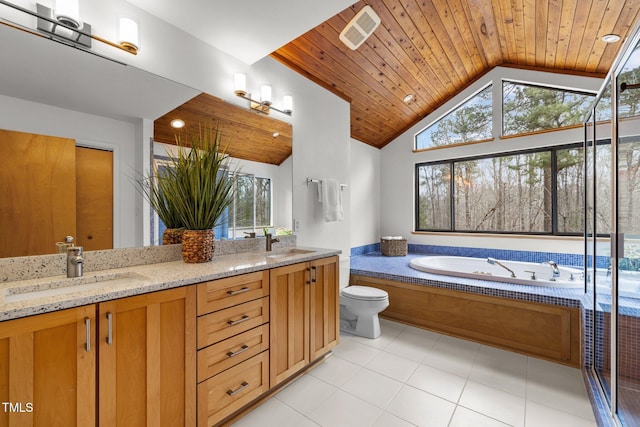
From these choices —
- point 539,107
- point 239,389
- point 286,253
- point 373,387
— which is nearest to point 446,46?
point 539,107

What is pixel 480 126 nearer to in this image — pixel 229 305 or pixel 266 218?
pixel 266 218

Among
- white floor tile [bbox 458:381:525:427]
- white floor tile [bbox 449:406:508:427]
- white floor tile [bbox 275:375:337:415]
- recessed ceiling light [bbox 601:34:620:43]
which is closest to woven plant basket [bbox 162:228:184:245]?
white floor tile [bbox 275:375:337:415]

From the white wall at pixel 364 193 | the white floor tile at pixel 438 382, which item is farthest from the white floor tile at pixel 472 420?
the white wall at pixel 364 193

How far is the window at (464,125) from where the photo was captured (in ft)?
12.7

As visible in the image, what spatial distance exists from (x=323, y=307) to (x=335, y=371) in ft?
1.56

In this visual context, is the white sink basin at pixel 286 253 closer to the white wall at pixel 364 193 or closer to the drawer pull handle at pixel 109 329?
the drawer pull handle at pixel 109 329

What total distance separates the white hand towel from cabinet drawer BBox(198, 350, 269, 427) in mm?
1585

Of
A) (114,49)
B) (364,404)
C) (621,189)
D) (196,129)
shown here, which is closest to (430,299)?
(364,404)

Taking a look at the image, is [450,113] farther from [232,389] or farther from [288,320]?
[232,389]

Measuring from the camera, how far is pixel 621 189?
4.89ft

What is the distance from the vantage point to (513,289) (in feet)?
7.95

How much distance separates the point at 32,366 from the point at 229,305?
746mm

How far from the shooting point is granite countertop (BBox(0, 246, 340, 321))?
0.98 metres

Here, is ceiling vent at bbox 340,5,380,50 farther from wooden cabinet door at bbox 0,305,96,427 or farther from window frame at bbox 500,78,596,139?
wooden cabinet door at bbox 0,305,96,427
